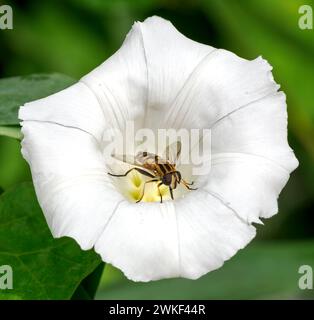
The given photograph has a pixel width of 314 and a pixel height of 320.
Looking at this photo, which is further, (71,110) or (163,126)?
(163,126)

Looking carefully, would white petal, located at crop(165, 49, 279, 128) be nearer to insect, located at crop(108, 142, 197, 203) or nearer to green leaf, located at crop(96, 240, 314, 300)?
insect, located at crop(108, 142, 197, 203)

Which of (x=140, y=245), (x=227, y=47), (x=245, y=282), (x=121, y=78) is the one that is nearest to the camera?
(x=140, y=245)

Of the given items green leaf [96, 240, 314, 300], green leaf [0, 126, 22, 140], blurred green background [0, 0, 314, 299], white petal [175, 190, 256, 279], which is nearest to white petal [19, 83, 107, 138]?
green leaf [0, 126, 22, 140]

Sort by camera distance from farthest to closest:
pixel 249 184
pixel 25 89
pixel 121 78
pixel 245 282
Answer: pixel 245 282 < pixel 25 89 < pixel 121 78 < pixel 249 184

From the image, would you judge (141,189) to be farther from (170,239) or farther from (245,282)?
(245,282)

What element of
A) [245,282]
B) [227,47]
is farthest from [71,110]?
[227,47]

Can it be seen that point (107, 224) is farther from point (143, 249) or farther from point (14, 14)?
point (14, 14)
